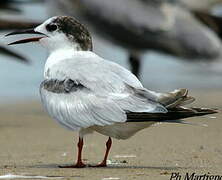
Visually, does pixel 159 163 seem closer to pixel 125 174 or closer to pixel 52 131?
pixel 125 174

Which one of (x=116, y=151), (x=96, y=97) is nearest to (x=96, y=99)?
(x=96, y=97)

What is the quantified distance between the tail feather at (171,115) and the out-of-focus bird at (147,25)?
17.3ft

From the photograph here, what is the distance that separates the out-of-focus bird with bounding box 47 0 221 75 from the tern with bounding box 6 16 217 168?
4.71 metres

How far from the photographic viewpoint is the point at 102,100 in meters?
5.42

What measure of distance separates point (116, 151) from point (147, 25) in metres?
4.08

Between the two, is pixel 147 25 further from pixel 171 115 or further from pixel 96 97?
pixel 171 115

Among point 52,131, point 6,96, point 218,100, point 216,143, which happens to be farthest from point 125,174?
point 6,96

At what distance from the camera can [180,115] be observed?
5191 millimetres

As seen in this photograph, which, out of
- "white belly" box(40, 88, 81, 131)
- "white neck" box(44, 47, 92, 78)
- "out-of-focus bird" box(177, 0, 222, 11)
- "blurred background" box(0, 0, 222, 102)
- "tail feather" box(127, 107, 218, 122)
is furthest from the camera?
"out-of-focus bird" box(177, 0, 222, 11)

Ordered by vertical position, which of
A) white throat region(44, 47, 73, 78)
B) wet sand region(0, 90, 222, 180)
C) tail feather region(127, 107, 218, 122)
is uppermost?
white throat region(44, 47, 73, 78)

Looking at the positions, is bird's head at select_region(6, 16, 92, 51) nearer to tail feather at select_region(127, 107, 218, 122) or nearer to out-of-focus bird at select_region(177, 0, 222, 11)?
tail feather at select_region(127, 107, 218, 122)

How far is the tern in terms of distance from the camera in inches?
207

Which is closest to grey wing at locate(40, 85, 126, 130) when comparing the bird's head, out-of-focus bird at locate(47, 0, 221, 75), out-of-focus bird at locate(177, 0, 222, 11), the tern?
the tern

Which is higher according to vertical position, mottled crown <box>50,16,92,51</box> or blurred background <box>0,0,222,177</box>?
mottled crown <box>50,16,92,51</box>
